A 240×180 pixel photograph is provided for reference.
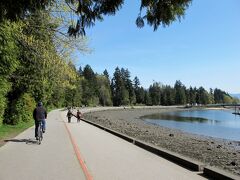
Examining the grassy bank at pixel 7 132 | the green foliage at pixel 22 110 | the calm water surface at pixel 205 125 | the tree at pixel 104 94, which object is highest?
the tree at pixel 104 94

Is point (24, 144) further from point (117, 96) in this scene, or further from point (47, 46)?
point (117, 96)

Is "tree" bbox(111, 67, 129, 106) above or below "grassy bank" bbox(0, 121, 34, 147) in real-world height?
above

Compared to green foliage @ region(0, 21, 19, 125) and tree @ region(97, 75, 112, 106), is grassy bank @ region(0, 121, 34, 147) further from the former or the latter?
tree @ region(97, 75, 112, 106)

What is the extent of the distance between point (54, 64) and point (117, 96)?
550 ft

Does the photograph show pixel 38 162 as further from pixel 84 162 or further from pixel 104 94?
pixel 104 94

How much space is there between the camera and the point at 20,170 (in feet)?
38.9

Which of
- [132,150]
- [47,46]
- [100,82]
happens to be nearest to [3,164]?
[132,150]

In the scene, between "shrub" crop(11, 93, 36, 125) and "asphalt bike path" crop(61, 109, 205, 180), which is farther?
"shrub" crop(11, 93, 36, 125)

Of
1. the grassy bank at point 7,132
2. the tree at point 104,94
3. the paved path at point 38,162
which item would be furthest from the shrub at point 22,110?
the tree at point 104,94

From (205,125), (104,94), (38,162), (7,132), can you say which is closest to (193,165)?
(38,162)

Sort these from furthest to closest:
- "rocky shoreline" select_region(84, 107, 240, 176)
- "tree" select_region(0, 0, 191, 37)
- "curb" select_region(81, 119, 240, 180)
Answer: "rocky shoreline" select_region(84, 107, 240, 176) → "curb" select_region(81, 119, 240, 180) → "tree" select_region(0, 0, 191, 37)

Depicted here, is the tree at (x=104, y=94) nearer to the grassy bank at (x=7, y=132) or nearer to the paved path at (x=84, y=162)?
the grassy bank at (x=7, y=132)

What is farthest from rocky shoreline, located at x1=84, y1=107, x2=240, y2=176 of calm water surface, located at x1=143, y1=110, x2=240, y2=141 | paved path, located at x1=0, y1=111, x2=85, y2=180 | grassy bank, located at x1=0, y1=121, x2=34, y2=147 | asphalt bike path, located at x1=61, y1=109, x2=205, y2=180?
calm water surface, located at x1=143, y1=110, x2=240, y2=141

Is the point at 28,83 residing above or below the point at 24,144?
above
